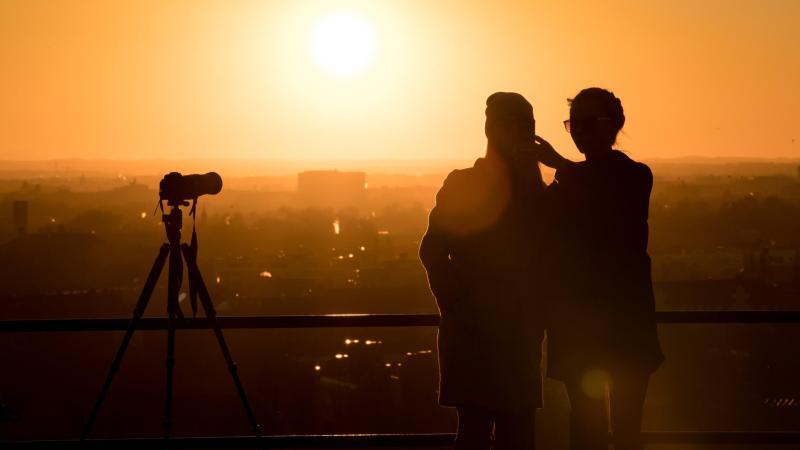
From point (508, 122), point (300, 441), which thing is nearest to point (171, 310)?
point (300, 441)

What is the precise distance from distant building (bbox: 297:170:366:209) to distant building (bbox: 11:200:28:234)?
20.6m

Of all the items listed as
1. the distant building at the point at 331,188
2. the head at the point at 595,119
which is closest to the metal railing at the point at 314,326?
the head at the point at 595,119

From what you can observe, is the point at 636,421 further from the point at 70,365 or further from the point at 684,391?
the point at 70,365

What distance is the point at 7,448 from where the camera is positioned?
484cm

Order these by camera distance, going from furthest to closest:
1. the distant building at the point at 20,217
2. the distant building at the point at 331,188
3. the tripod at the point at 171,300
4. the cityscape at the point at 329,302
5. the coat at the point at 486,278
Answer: the distant building at the point at 331,188, the distant building at the point at 20,217, the cityscape at the point at 329,302, the tripod at the point at 171,300, the coat at the point at 486,278

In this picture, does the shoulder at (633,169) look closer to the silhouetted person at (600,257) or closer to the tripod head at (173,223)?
the silhouetted person at (600,257)

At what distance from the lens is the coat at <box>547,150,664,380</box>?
384 centimetres

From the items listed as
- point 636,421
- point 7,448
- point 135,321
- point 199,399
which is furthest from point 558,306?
point 199,399

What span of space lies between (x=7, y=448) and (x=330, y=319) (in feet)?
5.23

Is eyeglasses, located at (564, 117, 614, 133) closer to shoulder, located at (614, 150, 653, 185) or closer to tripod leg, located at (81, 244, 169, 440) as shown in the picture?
shoulder, located at (614, 150, 653, 185)

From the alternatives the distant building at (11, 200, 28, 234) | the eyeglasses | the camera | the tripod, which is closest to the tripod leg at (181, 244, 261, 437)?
the tripod

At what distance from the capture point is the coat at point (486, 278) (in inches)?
151

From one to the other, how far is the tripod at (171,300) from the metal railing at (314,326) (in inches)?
2.5

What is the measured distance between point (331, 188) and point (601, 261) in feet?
267
